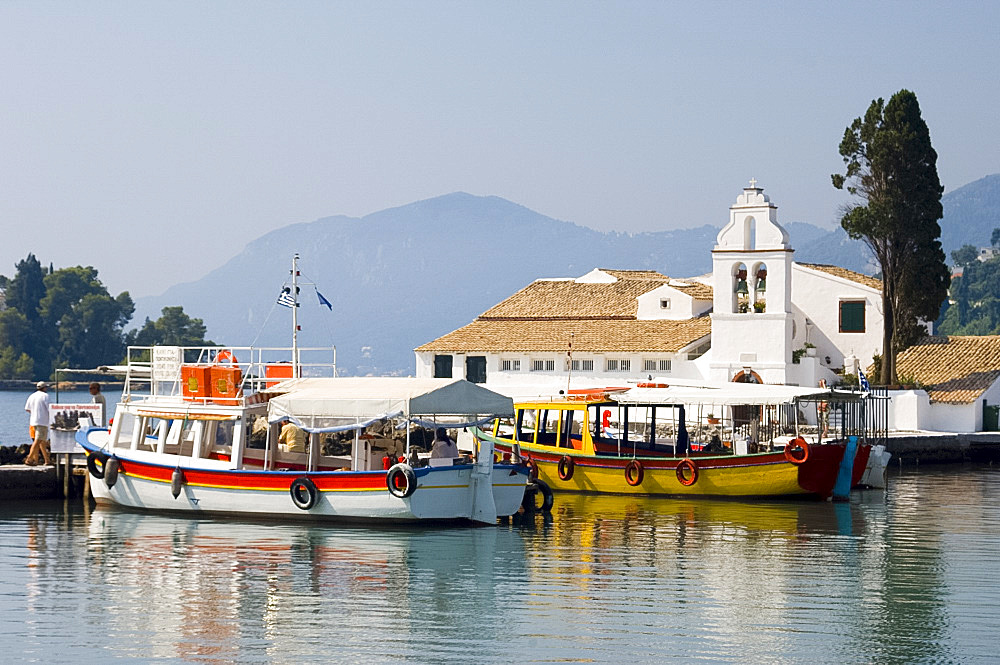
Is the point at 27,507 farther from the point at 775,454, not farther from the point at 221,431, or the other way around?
the point at 775,454

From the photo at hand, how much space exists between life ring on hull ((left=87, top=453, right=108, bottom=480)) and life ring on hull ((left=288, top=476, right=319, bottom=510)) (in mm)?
5292

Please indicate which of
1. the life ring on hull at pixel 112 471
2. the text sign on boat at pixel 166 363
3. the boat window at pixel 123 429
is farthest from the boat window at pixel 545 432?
the life ring on hull at pixel 112 471

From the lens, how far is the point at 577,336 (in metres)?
58.7

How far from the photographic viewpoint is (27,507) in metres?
32.0

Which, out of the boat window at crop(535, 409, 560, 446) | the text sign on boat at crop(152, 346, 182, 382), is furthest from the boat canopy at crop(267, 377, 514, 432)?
the boat window at crop(535, 409, 560, 446)

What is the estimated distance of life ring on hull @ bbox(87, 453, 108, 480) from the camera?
31062 millimetres

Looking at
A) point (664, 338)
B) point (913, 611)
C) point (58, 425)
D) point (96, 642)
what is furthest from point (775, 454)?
point (664, 338)

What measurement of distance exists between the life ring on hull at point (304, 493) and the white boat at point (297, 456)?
0.02m

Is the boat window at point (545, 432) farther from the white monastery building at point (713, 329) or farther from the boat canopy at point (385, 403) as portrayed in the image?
the white monastery building at point (713, 329)

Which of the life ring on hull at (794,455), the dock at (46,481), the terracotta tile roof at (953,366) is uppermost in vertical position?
the terracotta tile roof at (953,366)

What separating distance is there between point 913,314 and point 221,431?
3223 centimetres

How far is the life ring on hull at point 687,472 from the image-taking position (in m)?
34.3

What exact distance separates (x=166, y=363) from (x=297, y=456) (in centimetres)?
378

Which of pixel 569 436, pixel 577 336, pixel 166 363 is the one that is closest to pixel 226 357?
pixel 166 363
